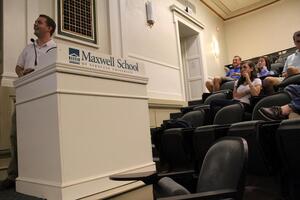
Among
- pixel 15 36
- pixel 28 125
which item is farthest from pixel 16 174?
pixel 15 36

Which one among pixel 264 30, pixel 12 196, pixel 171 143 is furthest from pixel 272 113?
pixel 264 30

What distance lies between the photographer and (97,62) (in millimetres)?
791

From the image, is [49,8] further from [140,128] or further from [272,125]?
[272,125]

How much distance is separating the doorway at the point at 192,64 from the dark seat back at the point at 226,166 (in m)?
2.35

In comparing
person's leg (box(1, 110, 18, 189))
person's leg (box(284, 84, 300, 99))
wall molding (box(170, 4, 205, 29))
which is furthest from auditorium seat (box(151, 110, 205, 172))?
wall molding (box(170, 4, 205, 29))

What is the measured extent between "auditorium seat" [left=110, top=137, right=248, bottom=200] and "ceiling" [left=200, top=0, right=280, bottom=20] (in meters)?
2.96

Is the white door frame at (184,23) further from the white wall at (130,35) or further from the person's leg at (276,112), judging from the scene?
the person's leg at (276,112)

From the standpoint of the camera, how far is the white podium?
670 mm

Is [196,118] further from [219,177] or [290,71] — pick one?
[219,177]

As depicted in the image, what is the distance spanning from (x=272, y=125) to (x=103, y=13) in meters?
1.37

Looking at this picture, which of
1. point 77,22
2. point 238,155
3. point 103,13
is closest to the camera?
point 238,155

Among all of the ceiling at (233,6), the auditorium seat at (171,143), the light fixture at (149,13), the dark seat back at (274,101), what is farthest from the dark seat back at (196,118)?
the ceiling at (233,6)

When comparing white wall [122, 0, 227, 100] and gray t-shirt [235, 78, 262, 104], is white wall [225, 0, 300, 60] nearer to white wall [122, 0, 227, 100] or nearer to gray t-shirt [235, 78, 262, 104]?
white wall [122, 0, 227, 100]

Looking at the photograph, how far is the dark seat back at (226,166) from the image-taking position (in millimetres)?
402
